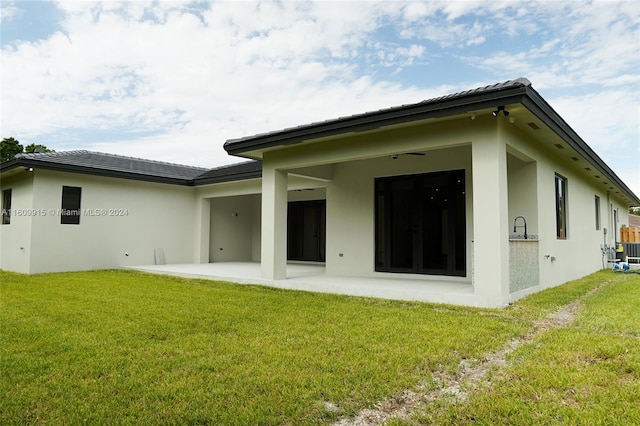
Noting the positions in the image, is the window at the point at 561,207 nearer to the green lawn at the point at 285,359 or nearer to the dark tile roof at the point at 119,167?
the green lawn at the point at 285,359

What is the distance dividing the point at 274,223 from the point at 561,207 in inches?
268

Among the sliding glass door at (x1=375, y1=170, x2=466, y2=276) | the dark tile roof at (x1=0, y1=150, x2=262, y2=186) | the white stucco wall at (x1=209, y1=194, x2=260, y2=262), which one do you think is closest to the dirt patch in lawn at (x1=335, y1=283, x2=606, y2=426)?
the sliding glass door at (x1=375, y1=170, x2=466, y2=276)

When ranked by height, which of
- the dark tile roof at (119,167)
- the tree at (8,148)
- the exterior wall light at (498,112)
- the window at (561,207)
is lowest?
the window at (561,207)

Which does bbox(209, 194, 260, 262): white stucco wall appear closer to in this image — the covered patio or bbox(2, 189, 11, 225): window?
the covered patio

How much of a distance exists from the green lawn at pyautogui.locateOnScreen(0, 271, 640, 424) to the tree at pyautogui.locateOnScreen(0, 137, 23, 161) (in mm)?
24472

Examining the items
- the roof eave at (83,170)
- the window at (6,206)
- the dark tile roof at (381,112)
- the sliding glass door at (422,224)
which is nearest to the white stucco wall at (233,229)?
the roof eave at (83,170)

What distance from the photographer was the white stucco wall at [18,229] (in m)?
11.4

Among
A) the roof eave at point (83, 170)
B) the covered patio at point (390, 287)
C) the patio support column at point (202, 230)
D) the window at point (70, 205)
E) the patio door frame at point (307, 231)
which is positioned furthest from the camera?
the patio support column at point (202, 230)

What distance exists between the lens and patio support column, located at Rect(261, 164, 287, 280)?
908cm

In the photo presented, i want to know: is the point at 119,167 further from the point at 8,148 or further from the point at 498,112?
the point at 8,148

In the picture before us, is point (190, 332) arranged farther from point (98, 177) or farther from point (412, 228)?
point (98, 177)

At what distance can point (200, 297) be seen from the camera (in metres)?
7.52

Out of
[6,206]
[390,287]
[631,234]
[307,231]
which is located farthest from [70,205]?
[631,234]

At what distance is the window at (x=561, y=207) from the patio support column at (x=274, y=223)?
6218mm
